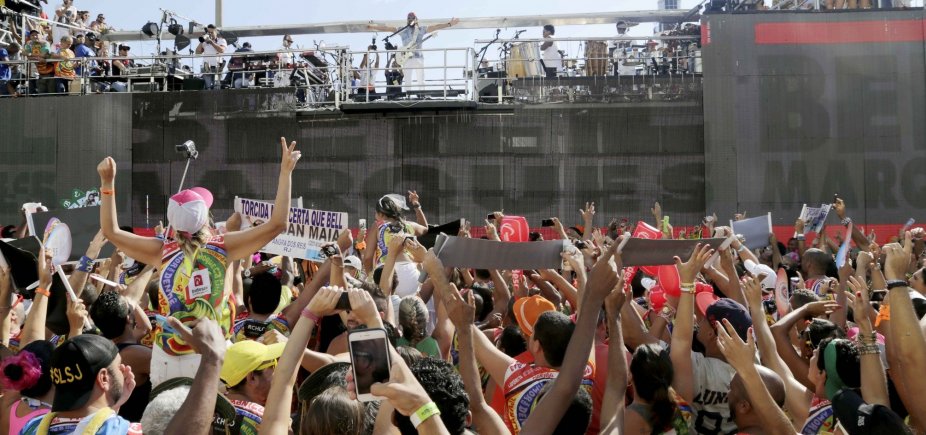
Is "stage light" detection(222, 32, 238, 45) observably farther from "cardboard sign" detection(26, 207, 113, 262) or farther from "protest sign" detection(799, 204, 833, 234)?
"cardboard sign" detection(26, 207, 113, 262)

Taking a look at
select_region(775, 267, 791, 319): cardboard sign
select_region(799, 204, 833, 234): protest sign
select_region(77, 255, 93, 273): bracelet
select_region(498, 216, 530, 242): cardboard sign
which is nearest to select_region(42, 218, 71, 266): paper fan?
select_region(77, 255, 93, 273): bracelet

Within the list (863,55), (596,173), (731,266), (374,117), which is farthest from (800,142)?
(731,266)

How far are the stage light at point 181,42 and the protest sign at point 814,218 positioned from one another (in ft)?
39.8

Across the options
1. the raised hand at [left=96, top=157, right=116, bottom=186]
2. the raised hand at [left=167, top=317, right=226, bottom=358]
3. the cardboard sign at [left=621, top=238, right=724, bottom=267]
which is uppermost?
the raised hand at [left=96, top=157, right=116, bottom=186]

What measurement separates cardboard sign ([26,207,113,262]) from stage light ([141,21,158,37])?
12.7m

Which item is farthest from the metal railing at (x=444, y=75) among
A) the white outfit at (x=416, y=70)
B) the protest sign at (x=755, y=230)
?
the protest sign at (x=755, y=230)

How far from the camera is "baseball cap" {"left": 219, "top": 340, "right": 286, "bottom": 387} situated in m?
3.60

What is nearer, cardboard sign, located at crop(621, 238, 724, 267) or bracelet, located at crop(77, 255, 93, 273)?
cardboard sign, located at crop(621, 238, 724, 267)

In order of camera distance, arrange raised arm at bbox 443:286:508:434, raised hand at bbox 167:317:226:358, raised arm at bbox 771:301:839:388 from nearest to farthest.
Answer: raised hand at bbox 167:317:226:358, raised arm at bbox 443:286:508:434, raised arm at bbox 771:301:839:388

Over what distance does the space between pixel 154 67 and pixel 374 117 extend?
14.8ft

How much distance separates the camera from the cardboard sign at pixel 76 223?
697 centimetres

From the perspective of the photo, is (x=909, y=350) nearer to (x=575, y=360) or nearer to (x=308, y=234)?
(x=575, y=360)

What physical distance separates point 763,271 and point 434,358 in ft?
13.4

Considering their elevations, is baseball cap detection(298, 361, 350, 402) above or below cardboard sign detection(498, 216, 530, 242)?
below
